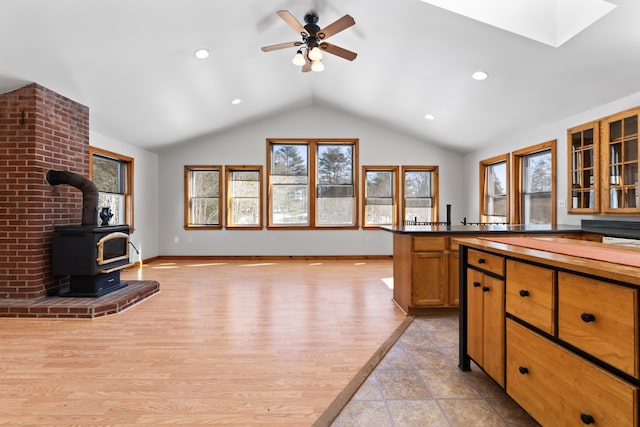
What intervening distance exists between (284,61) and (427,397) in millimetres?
4501

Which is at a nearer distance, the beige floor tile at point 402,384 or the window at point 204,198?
the beige floor tile at point 402,384

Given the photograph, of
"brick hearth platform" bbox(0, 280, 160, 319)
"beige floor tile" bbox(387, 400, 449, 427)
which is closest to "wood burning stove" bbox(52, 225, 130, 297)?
"brick hearth platform" bbox(0, 280, 160, 319)

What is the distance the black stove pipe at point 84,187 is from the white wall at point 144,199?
77.9 inches

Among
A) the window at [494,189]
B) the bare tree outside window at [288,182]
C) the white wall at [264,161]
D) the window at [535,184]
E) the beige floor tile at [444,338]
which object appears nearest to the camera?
the beige floor tile at [444,338]

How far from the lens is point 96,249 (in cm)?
353

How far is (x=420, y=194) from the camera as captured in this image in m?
7.18

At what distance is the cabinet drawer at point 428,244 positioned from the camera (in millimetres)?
3281

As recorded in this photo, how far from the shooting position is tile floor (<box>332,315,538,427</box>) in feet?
5.47

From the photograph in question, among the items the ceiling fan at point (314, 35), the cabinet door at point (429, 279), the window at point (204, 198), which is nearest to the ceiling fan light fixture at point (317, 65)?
the ceiling fan at point (314, 35)

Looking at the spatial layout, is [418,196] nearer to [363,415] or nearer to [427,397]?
[427,397]

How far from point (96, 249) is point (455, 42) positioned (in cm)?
454

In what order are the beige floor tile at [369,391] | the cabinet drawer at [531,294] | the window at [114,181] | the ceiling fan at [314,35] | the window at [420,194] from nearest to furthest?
the cabinet drawer at [531,294]
the beige floor tile at [369,391]
the ceiling fan at [314,35]
the window at [114,181]
the window at [420,194]

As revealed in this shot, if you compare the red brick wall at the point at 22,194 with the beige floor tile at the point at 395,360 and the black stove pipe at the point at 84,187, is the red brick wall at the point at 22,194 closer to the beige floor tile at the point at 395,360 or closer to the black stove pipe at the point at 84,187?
the black stove pipe at the point at 84,187

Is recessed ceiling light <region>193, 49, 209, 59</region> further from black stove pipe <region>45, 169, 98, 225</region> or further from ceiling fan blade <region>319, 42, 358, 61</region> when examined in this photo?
black stove pipe <region>45, 169, 98, 225</region>
